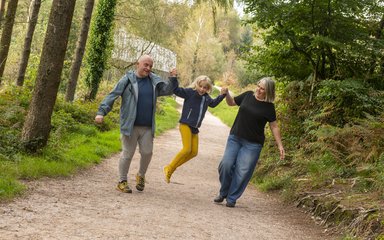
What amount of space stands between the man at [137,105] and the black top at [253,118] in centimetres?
125

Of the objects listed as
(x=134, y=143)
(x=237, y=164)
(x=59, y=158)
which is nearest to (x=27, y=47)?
(x=59, y=158)

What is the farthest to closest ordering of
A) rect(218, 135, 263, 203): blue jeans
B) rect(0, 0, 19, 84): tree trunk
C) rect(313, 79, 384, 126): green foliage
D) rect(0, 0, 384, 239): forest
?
rect(0, 0, 19, 84): tree trunk
rect(313, 79, 384, 126): green foliage
rect(218, 135, 263, 203): blue jeans
rect(0, 0, 384, 239): forest

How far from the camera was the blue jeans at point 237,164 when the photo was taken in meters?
7.54

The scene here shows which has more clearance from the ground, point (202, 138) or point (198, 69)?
point (198, 69)

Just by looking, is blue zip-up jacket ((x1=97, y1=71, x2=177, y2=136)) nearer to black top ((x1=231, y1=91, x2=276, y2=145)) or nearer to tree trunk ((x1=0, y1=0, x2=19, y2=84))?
black top ((x1=231, y1=91, x2=276, y2=145))

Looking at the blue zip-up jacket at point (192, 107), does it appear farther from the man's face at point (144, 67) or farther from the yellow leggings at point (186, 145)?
the man's face at point (144, 67)

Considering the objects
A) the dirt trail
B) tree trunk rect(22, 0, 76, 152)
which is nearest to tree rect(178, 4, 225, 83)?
the dirt trail

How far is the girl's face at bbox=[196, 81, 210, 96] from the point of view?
789 centimetres

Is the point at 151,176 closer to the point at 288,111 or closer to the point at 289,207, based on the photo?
the point at 289,207

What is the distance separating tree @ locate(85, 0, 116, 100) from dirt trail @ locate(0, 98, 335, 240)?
9.97 meters

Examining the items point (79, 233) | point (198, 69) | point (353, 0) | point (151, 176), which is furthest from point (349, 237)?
point (198, 69)

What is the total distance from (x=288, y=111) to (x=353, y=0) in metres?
3.39

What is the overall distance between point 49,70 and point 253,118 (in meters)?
3.55

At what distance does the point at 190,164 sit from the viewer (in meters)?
13.1
